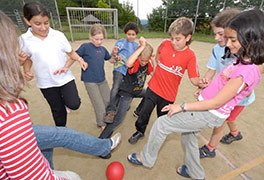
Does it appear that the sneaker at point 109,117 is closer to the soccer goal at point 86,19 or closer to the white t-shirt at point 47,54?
the white t-shirt at point 47,54

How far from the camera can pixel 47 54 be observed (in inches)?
92.8

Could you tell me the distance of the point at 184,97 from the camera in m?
4.37

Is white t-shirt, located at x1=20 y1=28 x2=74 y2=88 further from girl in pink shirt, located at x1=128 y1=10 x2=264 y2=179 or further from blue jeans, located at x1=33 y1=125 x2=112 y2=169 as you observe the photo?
girl in pink shirt, located at x1=128 y1=10 x2=264 y2=179

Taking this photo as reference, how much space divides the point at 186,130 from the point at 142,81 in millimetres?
1077

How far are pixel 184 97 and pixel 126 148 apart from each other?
6.85ft

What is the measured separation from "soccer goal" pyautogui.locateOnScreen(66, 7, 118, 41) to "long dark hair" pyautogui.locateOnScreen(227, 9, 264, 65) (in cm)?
1087

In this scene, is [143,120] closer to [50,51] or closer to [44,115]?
[50,51]

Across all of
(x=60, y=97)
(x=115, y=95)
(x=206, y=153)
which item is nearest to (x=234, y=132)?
(x=206, y=153)

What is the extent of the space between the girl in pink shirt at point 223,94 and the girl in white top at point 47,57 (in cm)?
123

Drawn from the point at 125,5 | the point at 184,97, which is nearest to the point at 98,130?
the point at 184,97

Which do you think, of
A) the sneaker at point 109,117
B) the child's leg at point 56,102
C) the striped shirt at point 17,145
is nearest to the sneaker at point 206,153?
the sneaker at point 109,117

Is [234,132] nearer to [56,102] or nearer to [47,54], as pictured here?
[56,102]

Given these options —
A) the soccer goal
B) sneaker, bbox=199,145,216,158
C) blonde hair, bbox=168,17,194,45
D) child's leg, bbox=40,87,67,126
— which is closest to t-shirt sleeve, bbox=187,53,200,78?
blonde hair, bbox=168,17,194,45

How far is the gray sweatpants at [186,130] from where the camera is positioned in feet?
5.95
